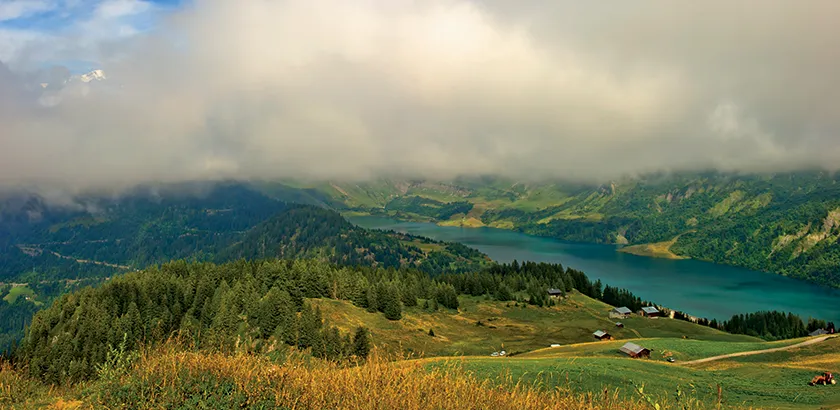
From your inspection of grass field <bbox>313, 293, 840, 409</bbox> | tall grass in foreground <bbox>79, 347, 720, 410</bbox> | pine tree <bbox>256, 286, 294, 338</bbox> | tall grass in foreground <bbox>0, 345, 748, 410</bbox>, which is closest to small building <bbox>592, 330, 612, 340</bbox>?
grass field <bbox>313, 293, 840, 409</bbox>

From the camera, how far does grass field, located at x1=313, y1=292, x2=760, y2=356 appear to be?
3231 inches

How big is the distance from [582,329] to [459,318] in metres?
33.0

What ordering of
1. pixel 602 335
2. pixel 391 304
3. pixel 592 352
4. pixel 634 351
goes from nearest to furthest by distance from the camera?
pixel 634 351
pixel 592 352
pixel 391 304
pixel 602 335

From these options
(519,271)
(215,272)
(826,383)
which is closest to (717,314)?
(519,271)

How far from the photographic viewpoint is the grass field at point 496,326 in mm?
82062

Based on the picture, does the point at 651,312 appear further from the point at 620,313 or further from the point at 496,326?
the point at 496,326

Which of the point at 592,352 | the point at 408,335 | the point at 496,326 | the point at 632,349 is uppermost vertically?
the point at 632,349

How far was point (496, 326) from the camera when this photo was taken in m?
106

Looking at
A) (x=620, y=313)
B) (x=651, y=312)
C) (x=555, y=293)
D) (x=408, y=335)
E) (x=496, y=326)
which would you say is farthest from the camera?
(x=555, y=293)

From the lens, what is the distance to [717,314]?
162m

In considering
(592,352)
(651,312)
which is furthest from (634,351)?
(651,312)

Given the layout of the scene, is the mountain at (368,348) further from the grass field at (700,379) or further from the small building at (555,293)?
the small building at (555,293)

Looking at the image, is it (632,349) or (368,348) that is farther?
(632,349)

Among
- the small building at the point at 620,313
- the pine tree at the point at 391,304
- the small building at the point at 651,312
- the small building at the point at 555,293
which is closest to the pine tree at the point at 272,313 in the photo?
the pine tree at the point at 391,304
